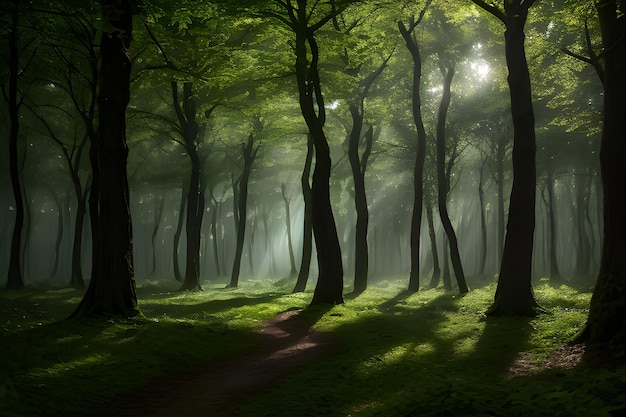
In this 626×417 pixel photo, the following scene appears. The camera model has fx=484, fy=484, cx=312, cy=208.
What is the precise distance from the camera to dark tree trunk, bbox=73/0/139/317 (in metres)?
13.0

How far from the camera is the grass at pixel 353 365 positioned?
21.5 feet

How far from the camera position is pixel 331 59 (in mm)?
22234

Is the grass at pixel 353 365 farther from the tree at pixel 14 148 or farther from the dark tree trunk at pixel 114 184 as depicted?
the tree at pixel 14 148

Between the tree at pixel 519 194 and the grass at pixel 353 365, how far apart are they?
906mm

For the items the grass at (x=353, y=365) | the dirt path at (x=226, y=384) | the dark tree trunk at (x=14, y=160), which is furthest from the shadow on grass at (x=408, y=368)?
the dark tree trunk at (x=14, y=160)

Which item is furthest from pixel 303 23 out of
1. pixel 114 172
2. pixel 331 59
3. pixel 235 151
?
pixel 235 151

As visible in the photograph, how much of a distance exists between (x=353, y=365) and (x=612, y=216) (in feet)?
20.8

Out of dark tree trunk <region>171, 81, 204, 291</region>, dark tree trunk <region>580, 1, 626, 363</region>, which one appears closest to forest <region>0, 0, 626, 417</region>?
dark tree trunk <region>580, 1, 626, 363</region>

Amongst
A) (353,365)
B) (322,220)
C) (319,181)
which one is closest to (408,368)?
(353,365)

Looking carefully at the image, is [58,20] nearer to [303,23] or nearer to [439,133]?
[303,23]

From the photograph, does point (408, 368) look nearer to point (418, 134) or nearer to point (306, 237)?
point (418, 134)

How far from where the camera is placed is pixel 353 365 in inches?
372

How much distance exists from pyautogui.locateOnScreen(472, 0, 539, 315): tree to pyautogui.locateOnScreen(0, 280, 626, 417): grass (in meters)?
0.91

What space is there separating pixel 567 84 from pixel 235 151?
2551cm
